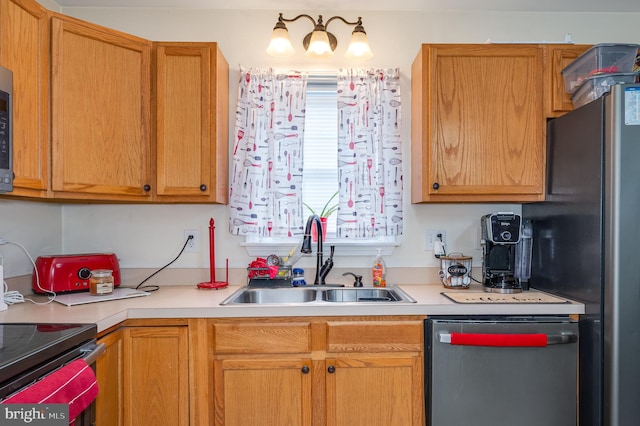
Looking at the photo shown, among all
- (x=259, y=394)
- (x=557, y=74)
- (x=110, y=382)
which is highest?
(x=557, y=74)

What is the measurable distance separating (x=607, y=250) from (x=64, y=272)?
7.71 ft

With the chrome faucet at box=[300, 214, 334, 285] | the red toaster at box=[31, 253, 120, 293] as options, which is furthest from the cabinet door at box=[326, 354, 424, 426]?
the red toaster at box=[31, 253, 120, 293]

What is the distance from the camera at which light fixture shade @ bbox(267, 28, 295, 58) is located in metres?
2.09

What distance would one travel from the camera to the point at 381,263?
222 cm

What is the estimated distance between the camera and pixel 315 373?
168 cm

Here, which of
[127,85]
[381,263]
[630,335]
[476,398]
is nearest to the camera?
[630,335]

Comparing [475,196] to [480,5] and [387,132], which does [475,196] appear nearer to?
[387,132]

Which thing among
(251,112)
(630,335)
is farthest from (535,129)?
(251,112)

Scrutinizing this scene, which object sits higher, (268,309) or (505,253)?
(505,253)

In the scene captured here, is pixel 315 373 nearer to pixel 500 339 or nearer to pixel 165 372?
pixel 165 372

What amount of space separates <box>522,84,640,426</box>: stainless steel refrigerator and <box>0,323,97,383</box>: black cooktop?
1879 mm

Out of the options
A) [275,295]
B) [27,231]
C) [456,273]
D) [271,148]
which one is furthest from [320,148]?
[27,231]

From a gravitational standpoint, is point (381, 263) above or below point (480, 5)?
below

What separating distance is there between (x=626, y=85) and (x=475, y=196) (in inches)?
28.7
